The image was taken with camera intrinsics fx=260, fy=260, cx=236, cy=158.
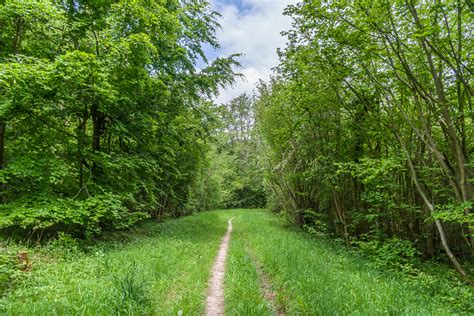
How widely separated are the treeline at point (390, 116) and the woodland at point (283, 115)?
6cm

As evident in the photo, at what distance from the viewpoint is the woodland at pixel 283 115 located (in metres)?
6.36

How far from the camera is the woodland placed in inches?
250

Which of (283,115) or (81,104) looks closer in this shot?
(81,104)

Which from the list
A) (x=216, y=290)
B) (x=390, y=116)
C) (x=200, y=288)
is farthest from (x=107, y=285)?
(x=390, y=116)

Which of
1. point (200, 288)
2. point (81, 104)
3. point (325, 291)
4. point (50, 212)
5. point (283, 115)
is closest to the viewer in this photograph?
point (325, 291)

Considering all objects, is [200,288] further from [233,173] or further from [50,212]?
[233,173]

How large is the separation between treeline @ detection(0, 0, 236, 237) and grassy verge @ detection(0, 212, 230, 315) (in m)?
1.54

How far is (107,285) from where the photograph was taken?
459cm

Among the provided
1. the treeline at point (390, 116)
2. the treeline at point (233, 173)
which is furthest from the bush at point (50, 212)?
the treeline at point (233, 173)

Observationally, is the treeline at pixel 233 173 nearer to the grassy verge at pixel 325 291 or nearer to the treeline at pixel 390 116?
the treeline at pixel 390 116

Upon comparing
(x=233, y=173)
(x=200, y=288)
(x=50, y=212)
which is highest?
(x=233, y=173)

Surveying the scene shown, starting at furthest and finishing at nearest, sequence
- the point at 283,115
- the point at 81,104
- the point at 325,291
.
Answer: the point at 283,115 < the point at 81,104 < the point at 325,291

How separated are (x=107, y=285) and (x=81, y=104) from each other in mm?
6121

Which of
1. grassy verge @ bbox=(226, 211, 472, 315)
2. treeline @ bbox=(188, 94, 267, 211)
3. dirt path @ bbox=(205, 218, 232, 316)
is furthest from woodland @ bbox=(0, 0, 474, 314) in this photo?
treeline @ bbox=(188, 94, 267, 211)
